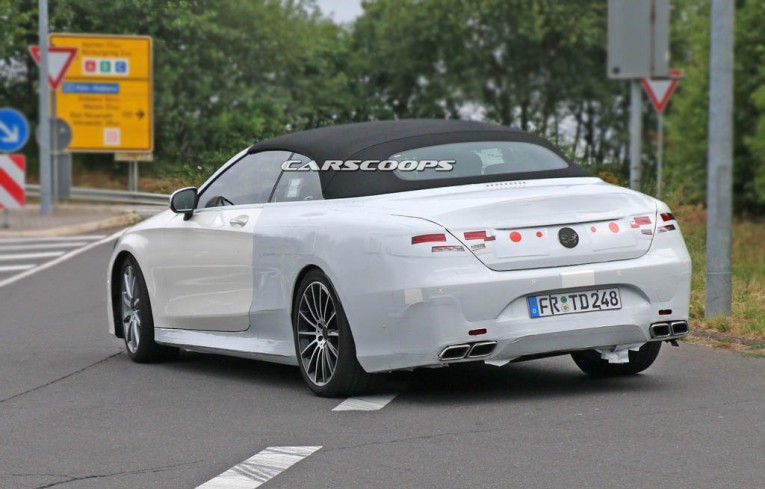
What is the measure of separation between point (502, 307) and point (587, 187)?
1.03 m

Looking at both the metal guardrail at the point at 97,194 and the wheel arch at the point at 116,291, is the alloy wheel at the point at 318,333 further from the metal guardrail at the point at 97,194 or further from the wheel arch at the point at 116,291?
the metal guardrail at the point at 97,194

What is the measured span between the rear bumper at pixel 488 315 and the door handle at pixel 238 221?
142 centimetres

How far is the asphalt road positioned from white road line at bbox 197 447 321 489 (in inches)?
2.6

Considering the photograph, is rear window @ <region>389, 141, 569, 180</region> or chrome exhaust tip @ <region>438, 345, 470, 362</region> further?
rear window @ <region>389, 141, 569, 180</region>

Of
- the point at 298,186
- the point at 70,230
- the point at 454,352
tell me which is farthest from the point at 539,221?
the point at 70,230

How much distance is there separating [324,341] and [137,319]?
2.51m

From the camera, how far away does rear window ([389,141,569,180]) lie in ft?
28.9

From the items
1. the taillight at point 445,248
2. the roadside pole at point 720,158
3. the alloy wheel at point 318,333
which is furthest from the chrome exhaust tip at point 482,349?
the roadside pole at point 720,158

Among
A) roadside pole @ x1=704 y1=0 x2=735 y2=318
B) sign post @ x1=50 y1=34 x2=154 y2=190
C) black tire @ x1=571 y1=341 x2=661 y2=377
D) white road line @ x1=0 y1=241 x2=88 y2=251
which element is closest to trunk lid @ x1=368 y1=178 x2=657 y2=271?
black tire @ x1=571 y1=341 x2=661 y2=377

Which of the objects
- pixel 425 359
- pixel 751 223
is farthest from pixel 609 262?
pixel 751 223

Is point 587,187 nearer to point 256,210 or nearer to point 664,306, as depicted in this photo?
point 664,306

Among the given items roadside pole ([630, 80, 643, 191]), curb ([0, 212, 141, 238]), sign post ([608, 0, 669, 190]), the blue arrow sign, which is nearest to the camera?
sign post ([608, 0, 669, 190])

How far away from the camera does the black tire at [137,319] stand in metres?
10.6

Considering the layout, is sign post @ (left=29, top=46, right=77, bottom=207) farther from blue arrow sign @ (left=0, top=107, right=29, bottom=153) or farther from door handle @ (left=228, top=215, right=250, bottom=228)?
door handle @ (left=228, top=215, right=250, bottom=228)
